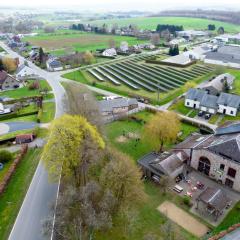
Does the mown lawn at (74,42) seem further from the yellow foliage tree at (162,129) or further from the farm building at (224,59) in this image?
the yellow foliage tree at (162,129)

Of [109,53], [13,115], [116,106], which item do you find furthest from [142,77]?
[13,115]

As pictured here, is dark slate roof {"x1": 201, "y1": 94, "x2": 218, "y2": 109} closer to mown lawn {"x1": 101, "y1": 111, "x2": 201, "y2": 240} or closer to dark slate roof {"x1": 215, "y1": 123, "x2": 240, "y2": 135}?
mown lawn {"x1": 101, "y1": 111, "x2": 201, "y2": 240}

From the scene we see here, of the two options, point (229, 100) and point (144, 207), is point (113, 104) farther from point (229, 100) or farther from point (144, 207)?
point (144, 207)

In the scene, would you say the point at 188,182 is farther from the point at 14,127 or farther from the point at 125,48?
the point at 125,48

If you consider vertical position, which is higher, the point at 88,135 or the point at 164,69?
the point at 88,135

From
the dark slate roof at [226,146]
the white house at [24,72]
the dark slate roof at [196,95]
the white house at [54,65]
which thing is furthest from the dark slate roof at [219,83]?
the white house at [24,72]

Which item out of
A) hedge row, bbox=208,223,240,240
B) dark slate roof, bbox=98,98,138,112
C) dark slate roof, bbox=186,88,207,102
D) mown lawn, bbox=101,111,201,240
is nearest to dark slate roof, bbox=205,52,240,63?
dark slate roof, bbox=186,88,207,102

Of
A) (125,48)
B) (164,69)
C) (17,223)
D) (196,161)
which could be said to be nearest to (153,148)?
(196,161)
